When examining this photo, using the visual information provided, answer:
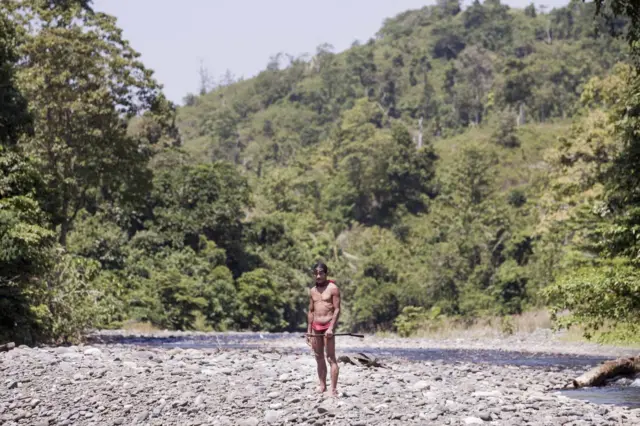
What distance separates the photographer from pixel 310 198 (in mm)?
93812

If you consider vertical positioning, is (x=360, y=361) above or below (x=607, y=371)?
above

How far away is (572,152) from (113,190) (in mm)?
21215

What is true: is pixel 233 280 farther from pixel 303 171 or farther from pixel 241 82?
pixel 241 82

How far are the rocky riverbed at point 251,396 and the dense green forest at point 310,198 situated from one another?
3.77 metres

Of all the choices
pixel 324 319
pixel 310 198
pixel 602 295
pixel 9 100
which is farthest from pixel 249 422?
pixel 310 198

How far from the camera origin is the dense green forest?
74.9 feet

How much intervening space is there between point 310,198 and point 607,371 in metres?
77.7

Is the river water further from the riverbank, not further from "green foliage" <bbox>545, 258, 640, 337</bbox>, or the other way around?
"green foliage" <bbox>545, 258, 640, 337</bbox>

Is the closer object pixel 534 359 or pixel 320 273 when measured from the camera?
pixel 320 273

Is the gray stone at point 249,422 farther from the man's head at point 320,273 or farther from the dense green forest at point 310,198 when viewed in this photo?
the dense green forest at point 310,198

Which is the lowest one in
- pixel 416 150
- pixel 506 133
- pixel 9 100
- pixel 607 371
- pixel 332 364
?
pixel 607 371

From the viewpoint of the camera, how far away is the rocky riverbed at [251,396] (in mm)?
11227

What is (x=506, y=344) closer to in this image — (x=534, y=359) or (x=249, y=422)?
(x=534, y=359)

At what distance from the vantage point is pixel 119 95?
113 feet
